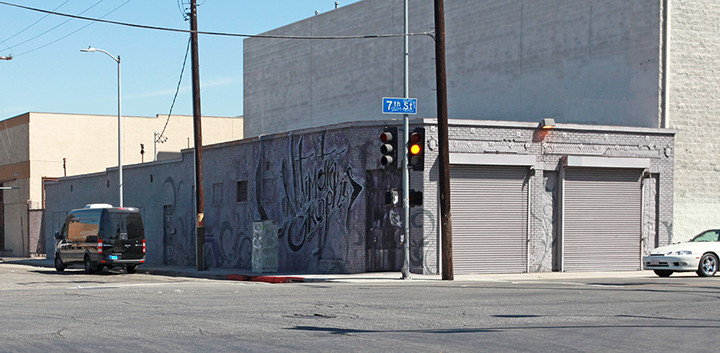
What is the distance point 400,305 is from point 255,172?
1651cm

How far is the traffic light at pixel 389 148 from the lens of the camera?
2272 cm

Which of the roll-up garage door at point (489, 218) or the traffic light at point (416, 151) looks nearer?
the traffic light at point (416, 151)

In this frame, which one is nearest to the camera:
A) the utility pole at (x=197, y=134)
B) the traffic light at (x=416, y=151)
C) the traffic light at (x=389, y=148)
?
the traffic light at (x=389, y=148)

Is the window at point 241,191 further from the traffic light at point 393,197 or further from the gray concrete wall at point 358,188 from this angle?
the traffic light at point 393,197

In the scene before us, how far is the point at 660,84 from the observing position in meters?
29.4

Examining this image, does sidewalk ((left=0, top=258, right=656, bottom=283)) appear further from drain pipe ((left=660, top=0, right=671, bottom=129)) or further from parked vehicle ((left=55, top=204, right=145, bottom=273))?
drain pipe ((left=660, top=0, right=671, bottom=129))

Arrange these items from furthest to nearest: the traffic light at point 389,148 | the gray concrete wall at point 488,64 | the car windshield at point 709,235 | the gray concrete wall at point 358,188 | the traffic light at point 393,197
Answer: the gray concrete wall at point 488,64, the gray concrete wall at point 358,188, the car windshield at point 709,235, the traffic light at point 393,197, the traffic light at point 389,148

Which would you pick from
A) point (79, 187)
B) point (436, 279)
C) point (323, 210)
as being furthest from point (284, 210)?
point (79, 187)

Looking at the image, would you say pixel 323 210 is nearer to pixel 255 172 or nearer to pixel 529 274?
pixel 255 172

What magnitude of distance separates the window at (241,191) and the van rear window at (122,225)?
369 centimetres

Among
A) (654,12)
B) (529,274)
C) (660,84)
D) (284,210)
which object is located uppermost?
(654,12)

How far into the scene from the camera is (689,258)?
78.4 feet

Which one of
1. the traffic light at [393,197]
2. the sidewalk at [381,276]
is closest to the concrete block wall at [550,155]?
the sidewalk at [381,276]

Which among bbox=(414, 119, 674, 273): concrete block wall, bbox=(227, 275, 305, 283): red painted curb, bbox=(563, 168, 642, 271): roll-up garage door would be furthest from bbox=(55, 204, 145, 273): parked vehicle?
bbox=(563, 168, 642, 271): roll-up garage door
